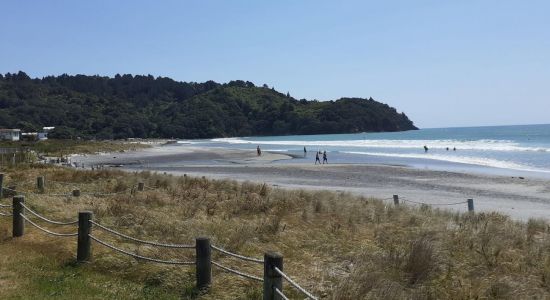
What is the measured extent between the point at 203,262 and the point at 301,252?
2869 millimetres

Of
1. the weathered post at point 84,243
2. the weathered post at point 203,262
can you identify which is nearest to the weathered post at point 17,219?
the weathered post at point 84,243

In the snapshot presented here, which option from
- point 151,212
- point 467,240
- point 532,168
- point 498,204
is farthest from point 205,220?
point 532,168

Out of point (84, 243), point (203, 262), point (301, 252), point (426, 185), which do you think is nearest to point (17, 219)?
point (84, 243)

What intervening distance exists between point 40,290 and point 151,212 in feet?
18.7

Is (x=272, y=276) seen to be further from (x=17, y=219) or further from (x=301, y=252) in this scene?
(x=17, y=219)

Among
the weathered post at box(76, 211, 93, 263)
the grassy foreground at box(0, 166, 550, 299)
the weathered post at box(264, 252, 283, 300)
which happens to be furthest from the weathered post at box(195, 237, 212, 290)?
the weathered post at box(76, 211, 93, 263)

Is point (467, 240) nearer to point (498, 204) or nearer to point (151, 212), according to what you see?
point (151, 212)

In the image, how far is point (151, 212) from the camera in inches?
520

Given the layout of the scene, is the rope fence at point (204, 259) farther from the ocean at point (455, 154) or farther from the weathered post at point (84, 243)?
the ocean at point (455, 154)

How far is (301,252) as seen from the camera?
31.8ft

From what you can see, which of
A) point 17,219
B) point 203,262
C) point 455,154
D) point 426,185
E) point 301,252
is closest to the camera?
point 203,262

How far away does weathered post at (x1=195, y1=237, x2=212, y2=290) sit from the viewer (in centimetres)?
718

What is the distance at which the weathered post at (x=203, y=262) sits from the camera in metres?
7.18

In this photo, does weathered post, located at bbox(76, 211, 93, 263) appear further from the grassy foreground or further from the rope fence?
the grassy foreground
